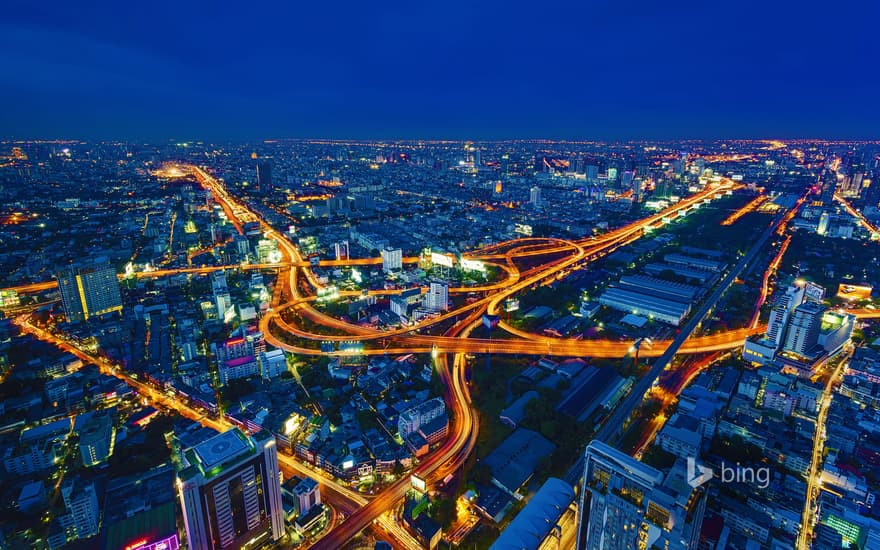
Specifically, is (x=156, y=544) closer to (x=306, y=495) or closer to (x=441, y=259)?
(x=306, y=495)

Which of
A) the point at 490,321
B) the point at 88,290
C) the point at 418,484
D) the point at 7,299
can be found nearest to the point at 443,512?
the point at 418,484

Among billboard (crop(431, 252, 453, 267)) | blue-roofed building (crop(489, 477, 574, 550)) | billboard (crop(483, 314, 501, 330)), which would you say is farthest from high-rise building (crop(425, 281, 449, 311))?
blue-roofed building (crop(489, 477, 574, 550))

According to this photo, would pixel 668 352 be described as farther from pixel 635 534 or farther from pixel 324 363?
pixel 324 363

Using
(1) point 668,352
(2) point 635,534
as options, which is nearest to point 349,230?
(1) point 668,352

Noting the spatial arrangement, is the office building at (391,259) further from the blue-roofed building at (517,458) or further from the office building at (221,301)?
the blue-roofed building at (517,458)

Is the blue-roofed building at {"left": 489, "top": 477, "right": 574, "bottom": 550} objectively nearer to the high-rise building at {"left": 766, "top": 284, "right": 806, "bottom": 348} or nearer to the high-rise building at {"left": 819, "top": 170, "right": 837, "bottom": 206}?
the high-rise building at {"left": 766, "top": 284, "right": 806, "bottom": 348}

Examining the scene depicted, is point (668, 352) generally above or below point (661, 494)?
below
